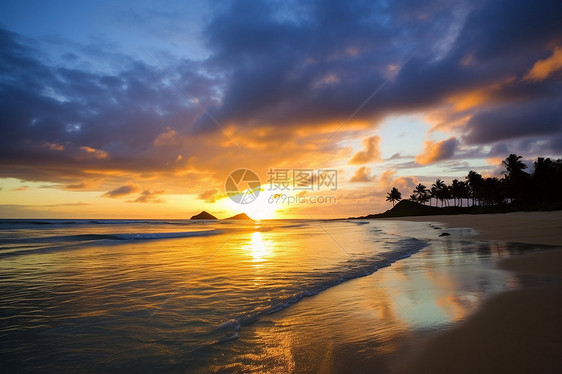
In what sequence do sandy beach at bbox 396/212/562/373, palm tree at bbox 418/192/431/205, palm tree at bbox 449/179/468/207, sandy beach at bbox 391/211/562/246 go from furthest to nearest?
palm tree at bbox 418/192/431/205
palm tree at bbox 449/179/468/207
sandy beach at bbox 391/211/562/246
sandy beach at bbox 396/212/562/373

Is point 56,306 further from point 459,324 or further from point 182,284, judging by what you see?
point 459,324

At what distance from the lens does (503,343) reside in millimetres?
3779

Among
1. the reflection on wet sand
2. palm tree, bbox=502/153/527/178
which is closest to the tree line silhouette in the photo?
palm tree, bbox=502/153/527/178

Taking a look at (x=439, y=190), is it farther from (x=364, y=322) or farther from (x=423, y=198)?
(x=364, y=322)

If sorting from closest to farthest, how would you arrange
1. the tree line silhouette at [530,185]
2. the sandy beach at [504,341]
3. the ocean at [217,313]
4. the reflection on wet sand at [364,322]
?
the sandy beach at [504,341], the reflection on wet sand at [364,322], the ocean at [217,313], the tree line silhouette at [530,185]

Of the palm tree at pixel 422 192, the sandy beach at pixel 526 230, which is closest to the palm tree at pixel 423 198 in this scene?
the palm tree at pixel 422 192

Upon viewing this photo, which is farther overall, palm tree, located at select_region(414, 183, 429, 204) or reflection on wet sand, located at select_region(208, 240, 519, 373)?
palm tree, located at select_region(414, 183, 429, 204)

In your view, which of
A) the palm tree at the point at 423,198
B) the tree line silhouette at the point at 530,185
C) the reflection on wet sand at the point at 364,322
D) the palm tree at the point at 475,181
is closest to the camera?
the reflection on wet sand at the point at 364,322

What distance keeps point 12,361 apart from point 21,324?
1.73 meters

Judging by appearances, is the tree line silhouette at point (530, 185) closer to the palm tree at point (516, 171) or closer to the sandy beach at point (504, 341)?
the palm tree at point (516, 171)

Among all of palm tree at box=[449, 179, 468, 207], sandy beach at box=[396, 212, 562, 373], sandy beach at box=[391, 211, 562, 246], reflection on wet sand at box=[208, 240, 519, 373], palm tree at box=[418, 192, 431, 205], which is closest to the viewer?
sandy beach at box=[396, 212, 562, 373]

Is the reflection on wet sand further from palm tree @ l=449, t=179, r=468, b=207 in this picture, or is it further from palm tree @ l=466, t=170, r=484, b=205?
palm tree @ l=449, t=179, r=468, b=207

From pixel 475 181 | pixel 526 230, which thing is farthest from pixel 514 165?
pixel 526 230

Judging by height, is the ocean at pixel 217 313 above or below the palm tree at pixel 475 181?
below
